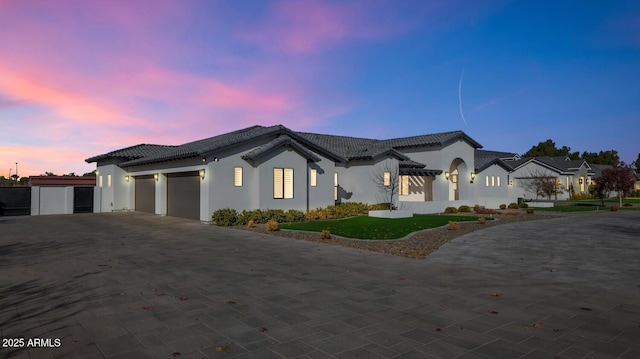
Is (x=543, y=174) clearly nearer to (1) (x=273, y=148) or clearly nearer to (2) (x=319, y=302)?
(1) (x=273, y=148)

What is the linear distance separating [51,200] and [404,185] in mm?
29937

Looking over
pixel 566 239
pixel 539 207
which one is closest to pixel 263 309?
pixel 566 239

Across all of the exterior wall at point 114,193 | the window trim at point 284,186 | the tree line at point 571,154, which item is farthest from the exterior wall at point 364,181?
the tree line at point 571,154

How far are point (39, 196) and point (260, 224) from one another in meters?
21.1

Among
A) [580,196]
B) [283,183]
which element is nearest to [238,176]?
[283,183]

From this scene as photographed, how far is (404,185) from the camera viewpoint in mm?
33094

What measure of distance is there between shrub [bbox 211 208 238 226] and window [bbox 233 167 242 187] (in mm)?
1974

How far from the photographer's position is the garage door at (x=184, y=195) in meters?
22.5

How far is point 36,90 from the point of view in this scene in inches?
Result: 744

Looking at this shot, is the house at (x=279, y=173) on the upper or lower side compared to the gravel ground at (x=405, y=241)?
upper

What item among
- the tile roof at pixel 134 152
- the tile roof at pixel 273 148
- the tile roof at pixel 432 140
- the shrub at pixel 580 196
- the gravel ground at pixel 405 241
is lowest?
the gravel ground at pixel 405 241

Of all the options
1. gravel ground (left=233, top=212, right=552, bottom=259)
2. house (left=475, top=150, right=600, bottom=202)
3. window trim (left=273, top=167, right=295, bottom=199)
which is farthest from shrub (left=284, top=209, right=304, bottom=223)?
house (left=475, top=150, right=600, bottom=202)

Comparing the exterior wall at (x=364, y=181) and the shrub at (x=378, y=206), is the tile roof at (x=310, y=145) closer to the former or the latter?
the exterior wall at (x=364, y=181)

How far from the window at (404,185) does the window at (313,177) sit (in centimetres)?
1028
